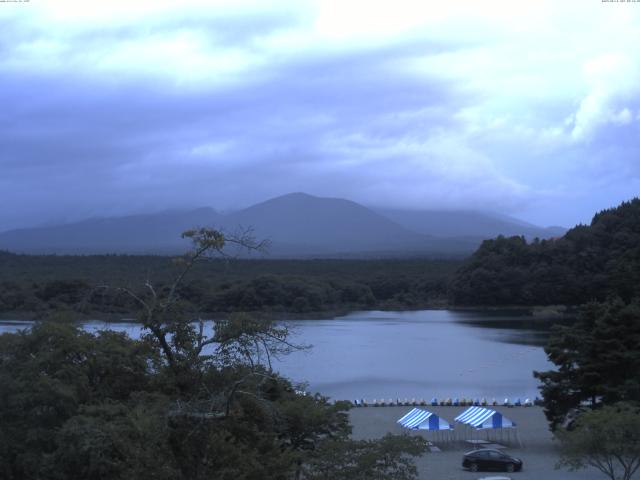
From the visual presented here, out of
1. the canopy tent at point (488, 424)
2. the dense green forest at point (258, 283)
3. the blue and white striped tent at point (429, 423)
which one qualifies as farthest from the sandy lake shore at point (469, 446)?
the dense green forest at point (258, 283)

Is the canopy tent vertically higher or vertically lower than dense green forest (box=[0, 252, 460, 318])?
lower

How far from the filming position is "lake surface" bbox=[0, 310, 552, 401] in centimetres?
2633

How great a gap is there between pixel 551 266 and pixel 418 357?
79.4 ft

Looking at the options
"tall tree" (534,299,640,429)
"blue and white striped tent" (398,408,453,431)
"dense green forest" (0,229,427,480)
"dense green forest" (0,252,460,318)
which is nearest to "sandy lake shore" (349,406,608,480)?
"blue and white striped tent" (398,408,453,431)

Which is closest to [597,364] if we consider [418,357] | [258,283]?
[418,357]

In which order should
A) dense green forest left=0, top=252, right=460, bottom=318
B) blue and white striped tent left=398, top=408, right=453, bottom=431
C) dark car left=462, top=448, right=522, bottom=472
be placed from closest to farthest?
dark car left=462, top=448, right=522, bottom=472, blue and white striped tent left=398, top=408, right=453, bottom=431, dense green forest left=0, top=252, right=460, bottom=318

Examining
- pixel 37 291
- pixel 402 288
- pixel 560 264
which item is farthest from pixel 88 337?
pixel 402 288

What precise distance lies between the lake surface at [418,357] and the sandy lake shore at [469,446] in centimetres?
276

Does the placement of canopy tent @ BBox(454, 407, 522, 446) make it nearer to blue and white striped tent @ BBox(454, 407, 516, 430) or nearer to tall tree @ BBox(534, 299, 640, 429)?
blue and white striped tent @ BBox(454, 407, 516, 430)

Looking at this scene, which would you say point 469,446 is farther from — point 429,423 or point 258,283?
point 258,283

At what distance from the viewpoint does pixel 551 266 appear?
55.2m

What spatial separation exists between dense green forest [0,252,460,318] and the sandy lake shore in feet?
66.3

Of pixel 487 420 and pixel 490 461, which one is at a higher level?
pixel 487 420

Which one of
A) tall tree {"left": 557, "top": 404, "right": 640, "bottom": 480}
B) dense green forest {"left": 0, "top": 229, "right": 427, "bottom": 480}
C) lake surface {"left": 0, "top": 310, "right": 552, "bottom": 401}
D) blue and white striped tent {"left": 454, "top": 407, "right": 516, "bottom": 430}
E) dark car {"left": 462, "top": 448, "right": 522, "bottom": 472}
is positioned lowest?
lake surface {"left": 0, "top": 310, "right": 552, "bottom": 401}
